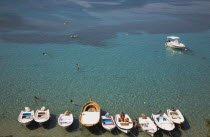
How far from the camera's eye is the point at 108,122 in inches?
984

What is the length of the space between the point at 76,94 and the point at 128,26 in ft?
178

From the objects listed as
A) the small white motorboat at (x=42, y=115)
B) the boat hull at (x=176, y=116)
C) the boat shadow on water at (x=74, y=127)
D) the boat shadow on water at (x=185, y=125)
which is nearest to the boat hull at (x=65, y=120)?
the boat shadow on water at (x=74, y=127)

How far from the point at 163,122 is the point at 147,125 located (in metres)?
2.63

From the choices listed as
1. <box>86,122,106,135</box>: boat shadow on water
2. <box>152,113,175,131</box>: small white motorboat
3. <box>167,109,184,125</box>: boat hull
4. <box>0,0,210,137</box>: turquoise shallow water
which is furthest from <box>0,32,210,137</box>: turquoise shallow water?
<box>152,113,175,131</box>: small white motorboat

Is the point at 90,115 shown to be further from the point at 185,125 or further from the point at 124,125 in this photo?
the point at 185,125

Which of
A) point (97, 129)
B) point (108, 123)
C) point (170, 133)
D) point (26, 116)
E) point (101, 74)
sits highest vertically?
point (101, 74)

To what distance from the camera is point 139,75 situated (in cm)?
3903

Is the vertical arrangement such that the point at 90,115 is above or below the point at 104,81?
below

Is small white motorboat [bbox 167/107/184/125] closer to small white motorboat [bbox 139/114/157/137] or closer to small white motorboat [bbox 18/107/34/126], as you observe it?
small white motorboat [bbox 139/114/157/137]

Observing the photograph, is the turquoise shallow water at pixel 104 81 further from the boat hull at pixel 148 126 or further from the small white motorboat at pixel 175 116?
the small white motorboat at pixel 175 116

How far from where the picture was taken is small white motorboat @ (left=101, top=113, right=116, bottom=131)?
78.8 ft

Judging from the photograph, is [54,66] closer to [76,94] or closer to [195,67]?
[76,94]

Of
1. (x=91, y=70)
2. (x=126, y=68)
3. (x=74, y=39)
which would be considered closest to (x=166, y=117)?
(x=126, y=68)

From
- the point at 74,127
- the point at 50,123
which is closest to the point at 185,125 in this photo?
the point at 74,127
